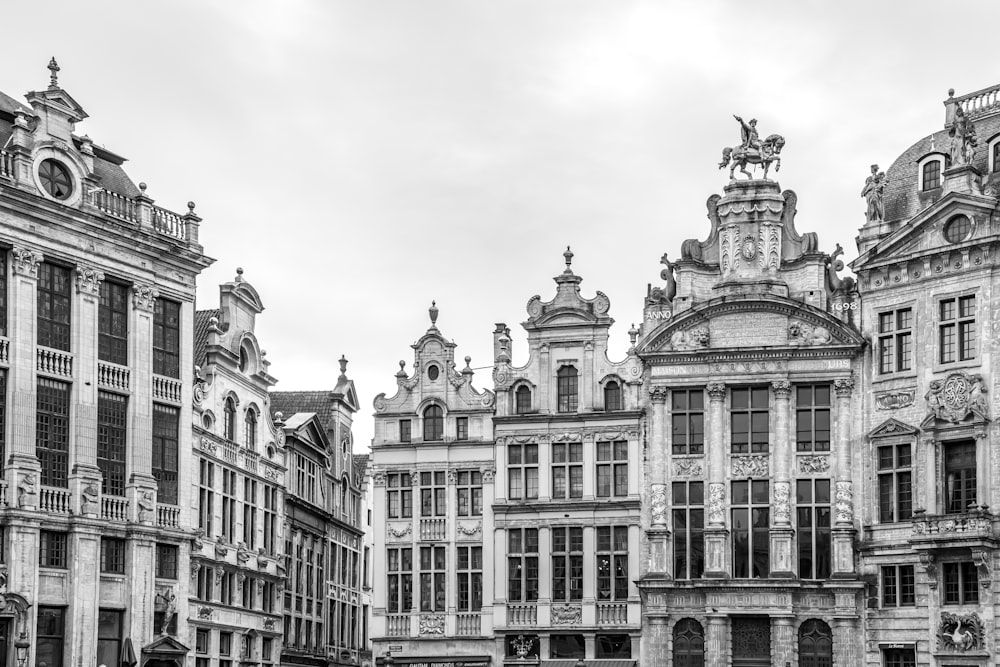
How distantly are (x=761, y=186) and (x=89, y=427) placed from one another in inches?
895

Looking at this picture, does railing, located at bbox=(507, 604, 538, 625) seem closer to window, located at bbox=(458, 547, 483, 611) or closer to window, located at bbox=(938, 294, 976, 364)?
window, located at bbox=(458, 547, 483, 611)

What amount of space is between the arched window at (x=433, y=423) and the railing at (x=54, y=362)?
1411cm

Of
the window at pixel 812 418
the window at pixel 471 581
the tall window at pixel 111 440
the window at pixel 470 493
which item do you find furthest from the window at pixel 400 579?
the window at pixel 812 418

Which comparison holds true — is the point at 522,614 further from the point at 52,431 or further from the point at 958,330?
the point at 52,431

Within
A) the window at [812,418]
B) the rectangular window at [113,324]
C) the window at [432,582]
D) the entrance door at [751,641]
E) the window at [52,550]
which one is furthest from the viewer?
the window at [432,582]

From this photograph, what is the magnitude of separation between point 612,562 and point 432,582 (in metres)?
5.93

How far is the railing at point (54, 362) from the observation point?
4719 centimetres

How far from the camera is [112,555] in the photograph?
160 ft

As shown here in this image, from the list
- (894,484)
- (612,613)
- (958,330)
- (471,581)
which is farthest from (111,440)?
(958,330)

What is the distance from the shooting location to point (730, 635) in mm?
54438

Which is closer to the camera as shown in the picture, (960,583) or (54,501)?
(54,501)

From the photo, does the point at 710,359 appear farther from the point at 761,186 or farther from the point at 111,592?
the point at 111,592

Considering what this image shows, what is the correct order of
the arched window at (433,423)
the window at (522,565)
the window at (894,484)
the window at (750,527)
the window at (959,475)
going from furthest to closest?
the arched window at (433,423), the window at (522,565), the window at (750,527), the window at (894,484), the window at (959,475)

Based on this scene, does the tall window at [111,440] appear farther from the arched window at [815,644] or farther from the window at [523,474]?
the arched window at [815,644]
